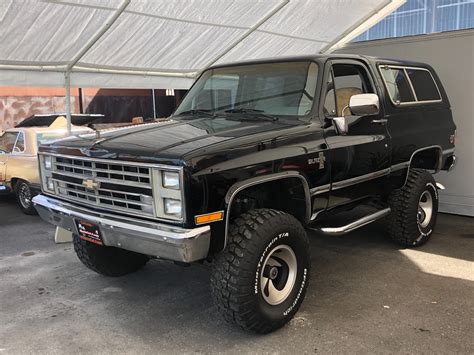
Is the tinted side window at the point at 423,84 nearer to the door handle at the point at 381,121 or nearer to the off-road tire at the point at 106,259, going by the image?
the door handle at the point at 381,121

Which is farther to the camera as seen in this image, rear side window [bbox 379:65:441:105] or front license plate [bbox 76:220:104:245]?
rear side window [bbox 379:65:441:105]

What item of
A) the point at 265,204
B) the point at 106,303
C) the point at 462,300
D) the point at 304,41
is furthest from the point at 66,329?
the point at 304,41

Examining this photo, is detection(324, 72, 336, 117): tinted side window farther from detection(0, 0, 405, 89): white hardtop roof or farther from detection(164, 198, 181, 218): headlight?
detection(0, 0, 405, 89): white hardtop roof

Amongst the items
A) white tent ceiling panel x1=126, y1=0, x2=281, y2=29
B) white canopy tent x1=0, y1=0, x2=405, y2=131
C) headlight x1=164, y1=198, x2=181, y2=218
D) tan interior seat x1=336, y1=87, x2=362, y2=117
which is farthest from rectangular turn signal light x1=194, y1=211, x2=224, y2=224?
white tent ceiling panel x1=126, y1=0, x2=281, y2=29

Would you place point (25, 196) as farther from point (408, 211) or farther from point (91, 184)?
point (408, 211)

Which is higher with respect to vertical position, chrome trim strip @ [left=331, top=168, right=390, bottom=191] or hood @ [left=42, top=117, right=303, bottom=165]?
hood @ [left=42, top=117, right=303, bottom=165]

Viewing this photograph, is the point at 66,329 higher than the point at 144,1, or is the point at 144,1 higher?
the point at 144,1

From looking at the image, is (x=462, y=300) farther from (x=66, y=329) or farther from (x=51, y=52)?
(x=51, y=52)

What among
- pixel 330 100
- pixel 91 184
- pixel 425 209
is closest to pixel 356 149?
pixel 330 100

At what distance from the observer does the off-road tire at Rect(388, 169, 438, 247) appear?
547cm

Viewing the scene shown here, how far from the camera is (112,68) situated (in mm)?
8242

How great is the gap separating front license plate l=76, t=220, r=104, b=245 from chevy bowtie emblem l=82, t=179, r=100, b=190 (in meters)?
0.27

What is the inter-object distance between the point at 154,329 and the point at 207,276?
123 centimetres

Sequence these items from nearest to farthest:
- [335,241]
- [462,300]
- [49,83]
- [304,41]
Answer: [462,300]
[335,241]
[49,83]
[304,41]
